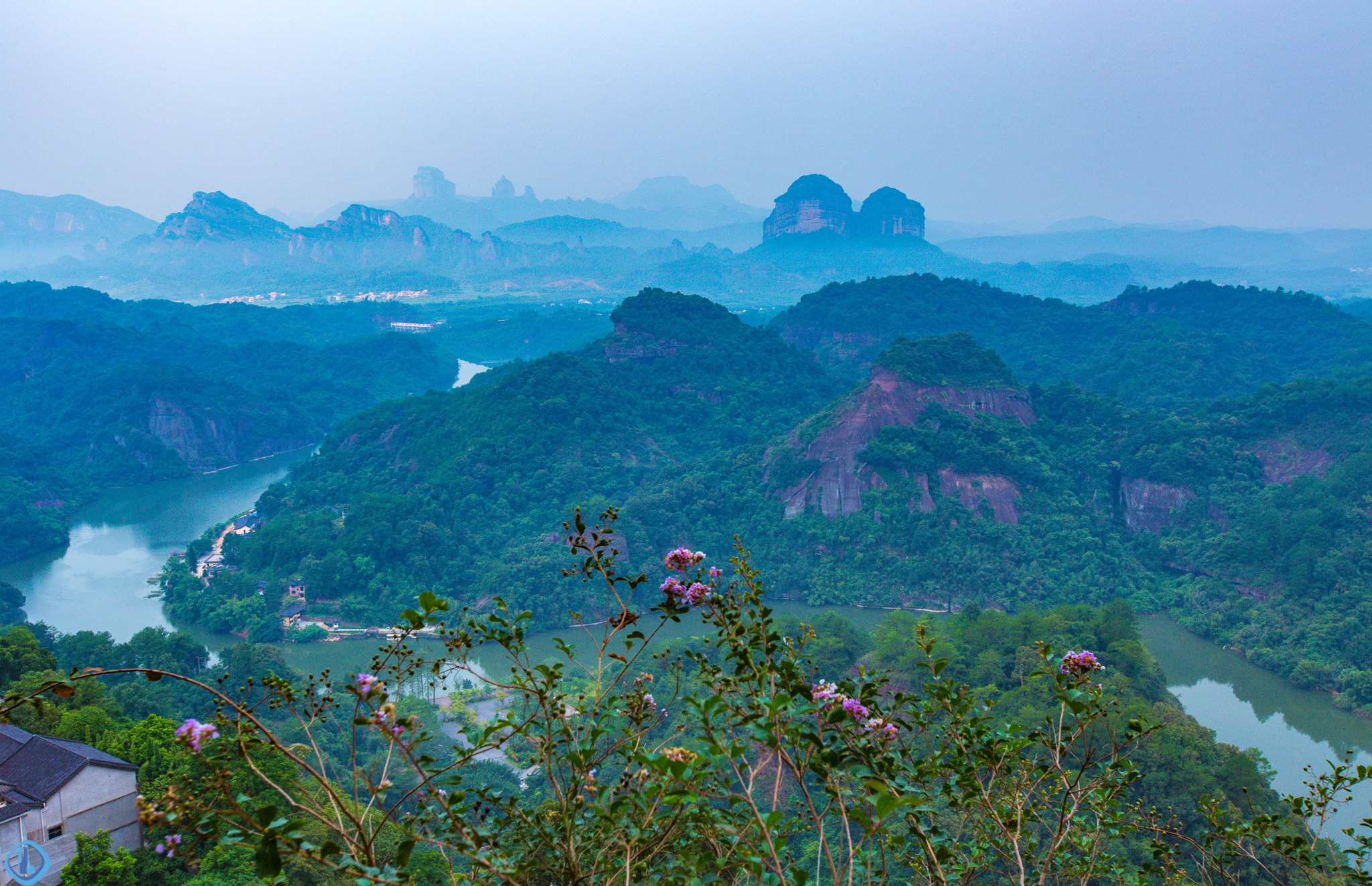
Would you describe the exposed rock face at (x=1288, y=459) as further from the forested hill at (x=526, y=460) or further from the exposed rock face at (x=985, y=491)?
the forested hill at (x=526, y=460)

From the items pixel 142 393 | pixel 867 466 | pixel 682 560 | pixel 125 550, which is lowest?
pixel 125 550

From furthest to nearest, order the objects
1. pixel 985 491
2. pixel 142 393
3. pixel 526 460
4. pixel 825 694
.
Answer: pixel 142 393 < pixel 526 460 < pixel 985 491 < pixel 825 694

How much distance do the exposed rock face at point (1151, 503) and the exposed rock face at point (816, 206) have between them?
132m

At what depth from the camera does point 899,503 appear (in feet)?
108

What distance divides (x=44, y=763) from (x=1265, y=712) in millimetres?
29246

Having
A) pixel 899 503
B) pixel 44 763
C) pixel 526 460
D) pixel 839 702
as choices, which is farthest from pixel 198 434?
pixel 839 702

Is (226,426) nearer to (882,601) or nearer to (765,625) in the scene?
(882,601)

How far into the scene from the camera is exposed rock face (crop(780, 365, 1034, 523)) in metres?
33.8

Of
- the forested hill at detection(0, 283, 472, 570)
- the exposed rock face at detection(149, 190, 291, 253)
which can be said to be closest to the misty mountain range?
the exposed rock face at detection(149, 190, 291, 253)

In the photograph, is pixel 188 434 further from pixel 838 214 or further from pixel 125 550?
pixel 838 214

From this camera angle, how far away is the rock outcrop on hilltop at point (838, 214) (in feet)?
525

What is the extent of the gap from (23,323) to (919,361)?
69865mm

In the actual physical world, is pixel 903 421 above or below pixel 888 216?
below

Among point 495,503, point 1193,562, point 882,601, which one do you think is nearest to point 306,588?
point 495,503
